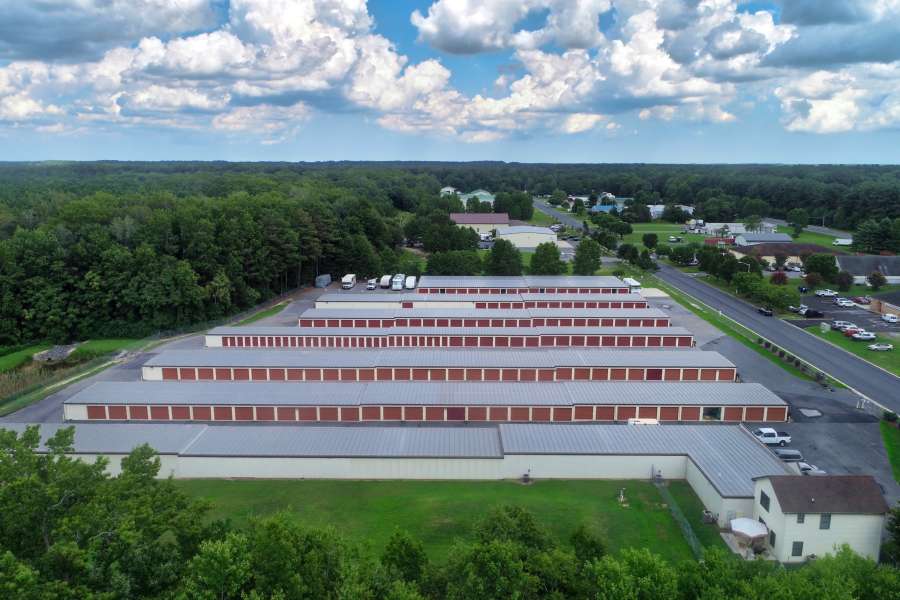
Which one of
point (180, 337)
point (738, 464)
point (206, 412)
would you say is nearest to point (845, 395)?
point (738, 464)

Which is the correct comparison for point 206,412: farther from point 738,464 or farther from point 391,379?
point 738,464

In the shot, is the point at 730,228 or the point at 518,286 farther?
the point at 730,228

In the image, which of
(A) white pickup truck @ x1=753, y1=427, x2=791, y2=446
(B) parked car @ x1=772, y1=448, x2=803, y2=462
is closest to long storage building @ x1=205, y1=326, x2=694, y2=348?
(A) white pickup truck @ x1=753, y1=427, x2=791, y2=446

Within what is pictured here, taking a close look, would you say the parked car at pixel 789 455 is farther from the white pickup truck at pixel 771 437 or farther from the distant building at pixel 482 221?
the distant building at pixel 482 221

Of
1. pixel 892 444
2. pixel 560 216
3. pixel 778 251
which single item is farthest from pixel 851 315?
pixel 560 216

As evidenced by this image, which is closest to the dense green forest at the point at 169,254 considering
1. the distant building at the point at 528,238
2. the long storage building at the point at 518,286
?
the long storage building at the point at 518,286

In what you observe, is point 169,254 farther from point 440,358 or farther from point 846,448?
point 846,448

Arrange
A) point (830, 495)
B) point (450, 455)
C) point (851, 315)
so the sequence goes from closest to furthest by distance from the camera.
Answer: point (830, 495) → point (450, 455) → point (851, 315)
